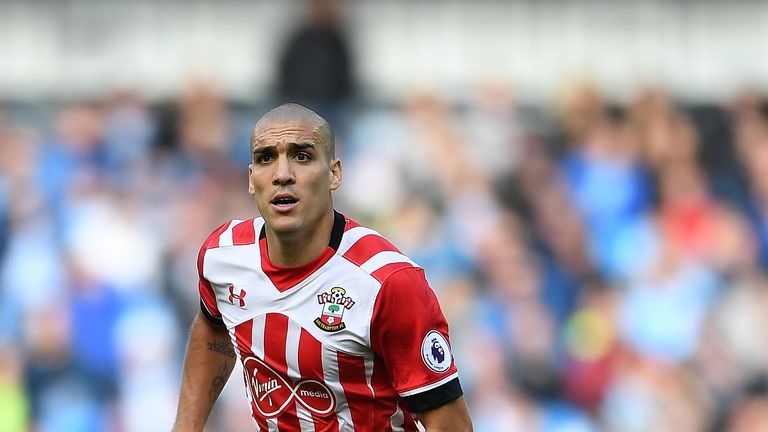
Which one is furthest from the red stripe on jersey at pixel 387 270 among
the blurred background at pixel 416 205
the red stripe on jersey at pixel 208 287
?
the blurred background at pixel 416 205

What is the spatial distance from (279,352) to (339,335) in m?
0.24

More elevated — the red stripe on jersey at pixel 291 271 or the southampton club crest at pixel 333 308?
the red stripe on jersey at pixel 291 271

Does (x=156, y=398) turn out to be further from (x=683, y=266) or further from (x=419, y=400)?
(x=419, y=400)

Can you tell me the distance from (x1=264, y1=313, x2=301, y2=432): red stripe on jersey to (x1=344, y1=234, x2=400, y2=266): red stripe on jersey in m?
0.32

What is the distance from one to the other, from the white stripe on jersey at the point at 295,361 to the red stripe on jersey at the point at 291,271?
139 millimetres

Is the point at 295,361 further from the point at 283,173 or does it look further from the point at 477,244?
the point at 477,244

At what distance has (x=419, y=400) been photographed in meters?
4.53

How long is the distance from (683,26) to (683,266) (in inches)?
149

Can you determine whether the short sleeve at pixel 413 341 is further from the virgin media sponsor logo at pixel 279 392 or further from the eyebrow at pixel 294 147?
the eyebrow at pixel 294 147

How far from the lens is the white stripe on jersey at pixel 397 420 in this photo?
15.5ft

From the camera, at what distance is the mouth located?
179 inches

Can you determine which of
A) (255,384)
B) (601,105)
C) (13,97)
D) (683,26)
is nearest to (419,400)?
(255,384)

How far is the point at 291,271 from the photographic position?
473 centimetres

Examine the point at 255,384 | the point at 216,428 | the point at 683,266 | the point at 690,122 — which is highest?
the point at 255,384
